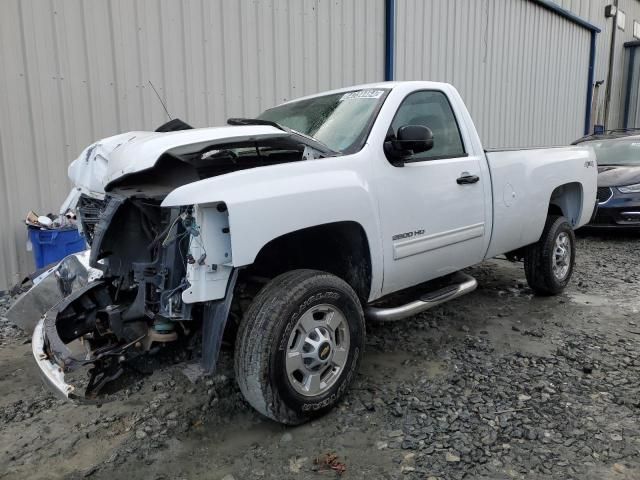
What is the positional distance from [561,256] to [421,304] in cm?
247

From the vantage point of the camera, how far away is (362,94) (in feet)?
12.6

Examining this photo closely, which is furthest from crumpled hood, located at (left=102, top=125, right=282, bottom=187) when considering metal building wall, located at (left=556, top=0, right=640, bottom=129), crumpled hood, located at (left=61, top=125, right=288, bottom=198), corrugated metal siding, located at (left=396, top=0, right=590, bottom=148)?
metal building wall, located at (left=556, top=0, right=640, bottom=129)

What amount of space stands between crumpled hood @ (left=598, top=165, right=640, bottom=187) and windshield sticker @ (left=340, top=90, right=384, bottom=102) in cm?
600

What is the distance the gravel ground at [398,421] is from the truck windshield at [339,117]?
5.24ft

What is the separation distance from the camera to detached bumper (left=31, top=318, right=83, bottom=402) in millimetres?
2418

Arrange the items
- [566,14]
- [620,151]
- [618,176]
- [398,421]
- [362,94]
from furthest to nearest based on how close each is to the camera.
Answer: [566,14]
[620,151]
[618,176]
[362,94]
[398,421]

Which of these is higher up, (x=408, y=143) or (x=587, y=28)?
(x=587, y=28)

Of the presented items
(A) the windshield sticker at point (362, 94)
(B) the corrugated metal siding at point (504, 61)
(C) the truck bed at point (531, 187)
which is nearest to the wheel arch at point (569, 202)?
(C) the truck bed at point (531, 187)

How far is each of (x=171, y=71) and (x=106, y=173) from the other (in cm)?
379

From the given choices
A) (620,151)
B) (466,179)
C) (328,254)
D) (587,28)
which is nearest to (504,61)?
(620,151)

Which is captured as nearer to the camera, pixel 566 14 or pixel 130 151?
pixel 130 151

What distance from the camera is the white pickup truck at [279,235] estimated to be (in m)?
2.61

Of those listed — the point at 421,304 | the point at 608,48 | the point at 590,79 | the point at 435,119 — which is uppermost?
the point at 608,48

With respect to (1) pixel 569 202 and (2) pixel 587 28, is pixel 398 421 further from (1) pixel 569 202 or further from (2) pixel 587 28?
(2) pixel 587 28
